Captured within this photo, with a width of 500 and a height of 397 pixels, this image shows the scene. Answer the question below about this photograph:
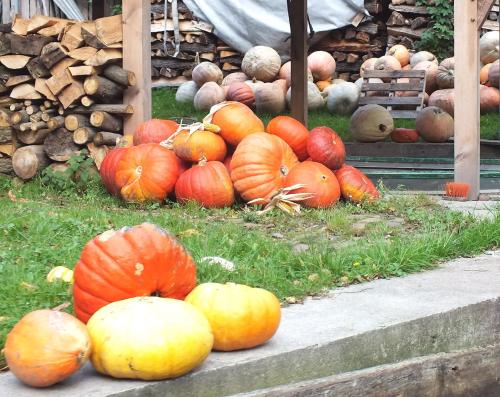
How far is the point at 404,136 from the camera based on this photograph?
1138cm

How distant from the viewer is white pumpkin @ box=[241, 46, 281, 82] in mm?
14492

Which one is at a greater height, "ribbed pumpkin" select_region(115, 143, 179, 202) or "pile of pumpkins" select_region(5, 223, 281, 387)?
"pile of pumpkins" select_region(5, 223, 281, 387)

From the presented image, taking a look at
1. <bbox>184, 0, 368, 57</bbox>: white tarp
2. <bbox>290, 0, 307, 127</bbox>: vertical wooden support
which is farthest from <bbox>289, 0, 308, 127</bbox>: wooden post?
<bbox>184, 0, 368, 57</bbox>: white tarp

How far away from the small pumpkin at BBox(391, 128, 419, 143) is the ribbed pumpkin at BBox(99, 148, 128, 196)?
500cm

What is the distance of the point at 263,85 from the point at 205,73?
41.5 inches

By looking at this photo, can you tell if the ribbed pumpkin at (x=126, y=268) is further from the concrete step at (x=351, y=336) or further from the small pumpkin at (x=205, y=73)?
the small pumpkin at (x=205, y=73)

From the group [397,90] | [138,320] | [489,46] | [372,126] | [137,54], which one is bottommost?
[372,126]

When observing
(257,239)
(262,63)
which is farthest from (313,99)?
(257,239)

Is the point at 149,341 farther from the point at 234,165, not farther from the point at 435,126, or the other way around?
the point at 435,126

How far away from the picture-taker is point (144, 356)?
2.77 m

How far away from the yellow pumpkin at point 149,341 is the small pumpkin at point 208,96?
1094cm

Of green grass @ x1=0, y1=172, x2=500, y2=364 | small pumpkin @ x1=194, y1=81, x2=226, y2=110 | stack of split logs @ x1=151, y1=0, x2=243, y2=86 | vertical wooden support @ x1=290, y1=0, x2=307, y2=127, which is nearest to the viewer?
green grass @ x1=0, y1=172, x2=500, y2=364

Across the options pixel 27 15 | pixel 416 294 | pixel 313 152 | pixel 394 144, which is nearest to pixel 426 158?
pixel 394 144

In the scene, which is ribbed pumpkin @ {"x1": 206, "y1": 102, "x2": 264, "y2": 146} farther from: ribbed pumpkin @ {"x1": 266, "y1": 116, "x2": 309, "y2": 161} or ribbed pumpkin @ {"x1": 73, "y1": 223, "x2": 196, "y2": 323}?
ribbed pumpkin @ {"x1": 73, "y1": 223, "x2": 196, "y2": 323}
